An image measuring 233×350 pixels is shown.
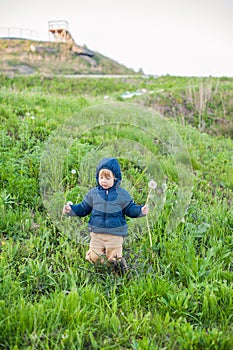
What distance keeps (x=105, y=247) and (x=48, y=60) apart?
77.0 ft

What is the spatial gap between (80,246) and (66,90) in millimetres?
12507

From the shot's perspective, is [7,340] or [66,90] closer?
[7,340]

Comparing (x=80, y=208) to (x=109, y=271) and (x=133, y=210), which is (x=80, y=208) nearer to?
(x=133, y=210)

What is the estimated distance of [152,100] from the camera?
11406mm

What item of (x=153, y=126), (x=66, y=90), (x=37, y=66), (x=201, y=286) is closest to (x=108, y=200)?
(x=201, y=286)

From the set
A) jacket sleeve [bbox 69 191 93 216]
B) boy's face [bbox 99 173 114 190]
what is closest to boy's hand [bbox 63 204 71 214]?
jacket sleeve [bbox 69 191 93 216]

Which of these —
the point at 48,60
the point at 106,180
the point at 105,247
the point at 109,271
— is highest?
the point at 48,60

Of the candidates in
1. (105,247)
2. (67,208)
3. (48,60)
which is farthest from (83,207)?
(48,60)

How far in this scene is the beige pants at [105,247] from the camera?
295cm

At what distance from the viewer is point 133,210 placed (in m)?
2.97

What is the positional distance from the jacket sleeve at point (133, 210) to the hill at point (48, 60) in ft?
60.7

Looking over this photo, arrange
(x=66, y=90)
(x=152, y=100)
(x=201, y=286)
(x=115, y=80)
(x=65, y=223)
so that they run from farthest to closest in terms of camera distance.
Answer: (x=115, y=80) < (x=66, y=90) < (x=152, y=100) < (x=65, y=223) < (x=201, y=286)

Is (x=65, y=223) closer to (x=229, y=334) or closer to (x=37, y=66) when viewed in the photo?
(x=229, y=334)

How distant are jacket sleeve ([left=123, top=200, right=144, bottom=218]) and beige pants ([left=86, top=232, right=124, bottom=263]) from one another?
203 mm
